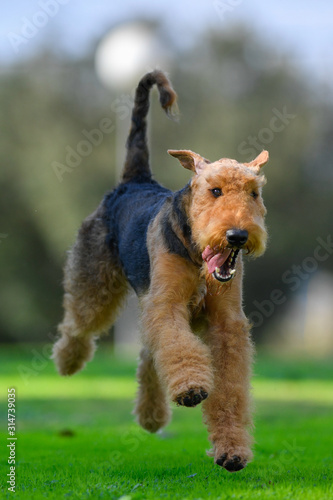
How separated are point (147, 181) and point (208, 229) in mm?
2109

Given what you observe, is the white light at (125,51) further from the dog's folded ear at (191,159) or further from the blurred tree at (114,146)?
the blurred tree at (114,146)

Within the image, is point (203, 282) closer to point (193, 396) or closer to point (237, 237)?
point (237, 237)

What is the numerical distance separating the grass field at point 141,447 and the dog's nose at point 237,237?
1096 mm

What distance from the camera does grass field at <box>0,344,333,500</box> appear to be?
3.50 metres

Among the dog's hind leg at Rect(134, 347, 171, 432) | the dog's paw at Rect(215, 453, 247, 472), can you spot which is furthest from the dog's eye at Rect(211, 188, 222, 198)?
the dog's hind leg at Rect(134, 347, 171, 432)

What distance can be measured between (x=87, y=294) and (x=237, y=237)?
2.30m

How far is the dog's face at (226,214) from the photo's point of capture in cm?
335

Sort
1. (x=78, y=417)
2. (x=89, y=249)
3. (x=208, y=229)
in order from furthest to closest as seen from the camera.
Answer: (x=78, y=417)
(x=89, y=249)
(x=208, y=229)

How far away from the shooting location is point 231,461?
3.42 m

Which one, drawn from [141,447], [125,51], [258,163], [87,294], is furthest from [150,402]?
[125,51]

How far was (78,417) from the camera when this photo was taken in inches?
292

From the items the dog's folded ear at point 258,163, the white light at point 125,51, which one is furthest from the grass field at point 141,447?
the white light at point 125,51

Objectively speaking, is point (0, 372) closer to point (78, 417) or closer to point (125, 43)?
point (78, 417)

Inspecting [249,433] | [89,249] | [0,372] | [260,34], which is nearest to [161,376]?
[249,433]
